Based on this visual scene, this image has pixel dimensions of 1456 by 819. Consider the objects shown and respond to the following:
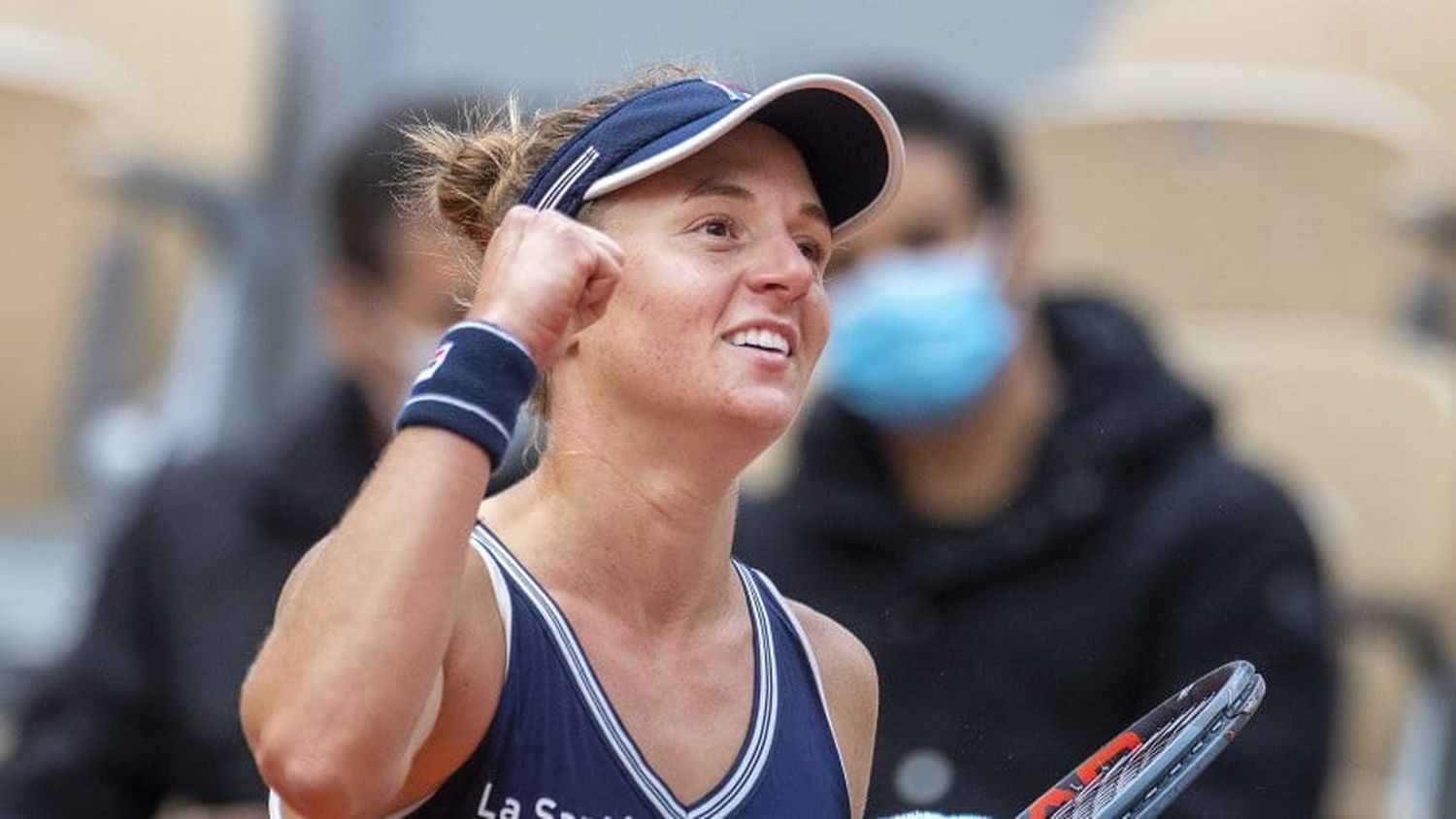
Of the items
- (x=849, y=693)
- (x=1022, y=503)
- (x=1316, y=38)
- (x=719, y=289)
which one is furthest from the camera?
(x=1316, y=38)

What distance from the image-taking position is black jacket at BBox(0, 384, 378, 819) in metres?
3.62

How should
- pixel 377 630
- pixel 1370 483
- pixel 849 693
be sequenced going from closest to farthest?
pixel 377 630, pixel 849 693, pixel 1370 483

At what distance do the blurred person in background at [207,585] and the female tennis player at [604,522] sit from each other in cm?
203

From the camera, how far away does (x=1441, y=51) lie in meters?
5.13

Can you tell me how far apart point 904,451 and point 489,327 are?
84.4 inches

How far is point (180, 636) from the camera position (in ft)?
12.0

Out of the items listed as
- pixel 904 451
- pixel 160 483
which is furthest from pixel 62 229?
pixel 904 451

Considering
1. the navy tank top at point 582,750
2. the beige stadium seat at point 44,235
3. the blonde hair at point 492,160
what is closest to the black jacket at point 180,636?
the beige stadium seat at point 44,235

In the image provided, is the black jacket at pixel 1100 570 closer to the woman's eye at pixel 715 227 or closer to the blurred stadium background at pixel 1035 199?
the blurred stadium background at pixel 1035 199

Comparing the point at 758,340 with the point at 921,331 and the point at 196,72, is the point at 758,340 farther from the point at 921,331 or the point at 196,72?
the point at 196,72

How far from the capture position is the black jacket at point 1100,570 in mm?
2785

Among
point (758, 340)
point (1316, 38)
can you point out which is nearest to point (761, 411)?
point (758, 340)

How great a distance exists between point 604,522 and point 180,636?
7.59ft

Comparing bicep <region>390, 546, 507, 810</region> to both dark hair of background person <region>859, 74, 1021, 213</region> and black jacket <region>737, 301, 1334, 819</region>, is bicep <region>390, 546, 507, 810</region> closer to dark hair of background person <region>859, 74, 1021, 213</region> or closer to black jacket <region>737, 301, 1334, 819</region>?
black jacket <region>737, 301, 1334, 819</region>
